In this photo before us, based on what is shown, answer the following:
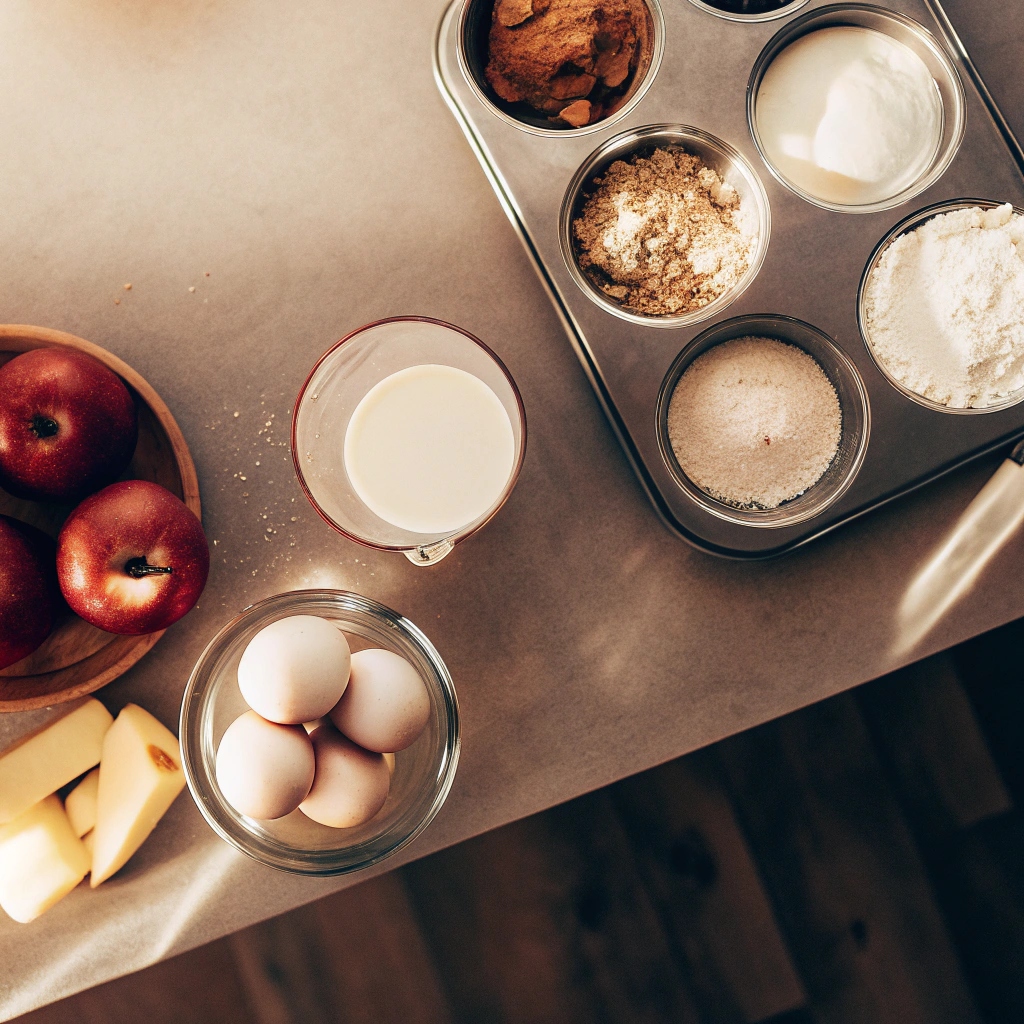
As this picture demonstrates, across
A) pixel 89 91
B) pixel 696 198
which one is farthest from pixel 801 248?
pixel 89 91

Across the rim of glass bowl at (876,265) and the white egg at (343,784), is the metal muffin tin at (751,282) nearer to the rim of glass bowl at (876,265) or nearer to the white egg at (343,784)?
the rim of glass bowl at (876,265)

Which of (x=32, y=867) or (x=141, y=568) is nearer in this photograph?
(x=141, y=568)

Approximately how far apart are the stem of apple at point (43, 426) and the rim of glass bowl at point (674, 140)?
55cm

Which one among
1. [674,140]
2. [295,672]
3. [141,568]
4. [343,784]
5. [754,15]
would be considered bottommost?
[343,784]

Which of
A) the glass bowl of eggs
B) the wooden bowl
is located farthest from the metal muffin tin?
the wooden bowl

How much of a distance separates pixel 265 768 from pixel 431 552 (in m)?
0.26

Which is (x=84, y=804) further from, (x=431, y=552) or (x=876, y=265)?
(x=876, y=265)

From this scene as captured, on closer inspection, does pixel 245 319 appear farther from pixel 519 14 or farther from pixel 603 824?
pixel 603 824

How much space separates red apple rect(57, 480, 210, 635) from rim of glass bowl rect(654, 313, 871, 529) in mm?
513

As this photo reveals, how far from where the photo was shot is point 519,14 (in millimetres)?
847

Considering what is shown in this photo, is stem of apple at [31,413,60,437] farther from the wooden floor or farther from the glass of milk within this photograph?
the wooden floor

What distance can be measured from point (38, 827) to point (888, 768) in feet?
4.54

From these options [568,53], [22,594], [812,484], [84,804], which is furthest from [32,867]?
[568,53]

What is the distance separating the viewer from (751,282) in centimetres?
86
